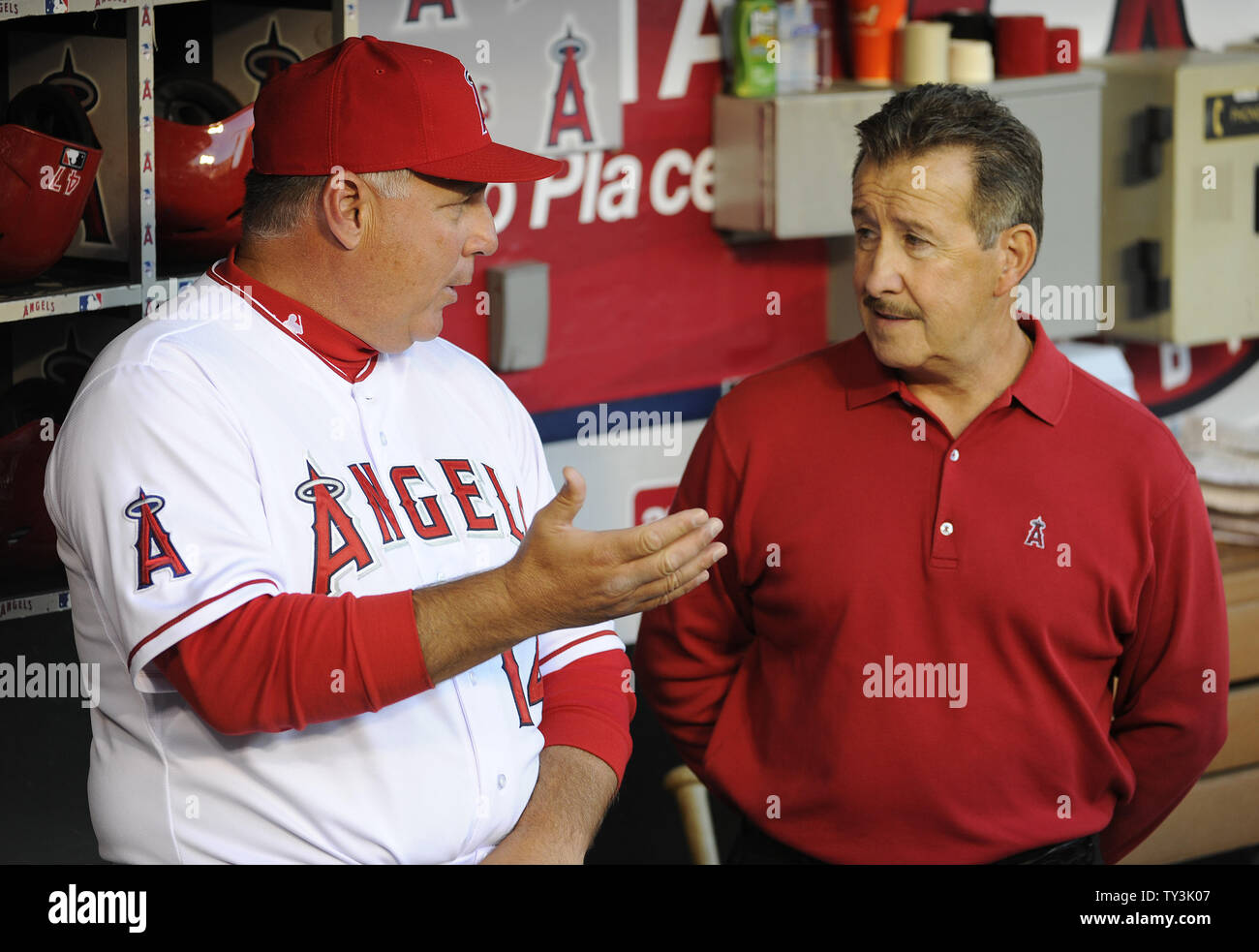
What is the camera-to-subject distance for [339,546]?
171 cm

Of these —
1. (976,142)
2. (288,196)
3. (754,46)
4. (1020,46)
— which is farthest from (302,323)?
(1020,46)

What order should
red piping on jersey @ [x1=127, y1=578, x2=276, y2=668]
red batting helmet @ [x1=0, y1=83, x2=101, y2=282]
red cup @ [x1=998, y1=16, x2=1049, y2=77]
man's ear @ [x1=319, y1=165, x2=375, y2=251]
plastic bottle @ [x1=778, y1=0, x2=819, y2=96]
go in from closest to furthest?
red piping on jersey @ [x1=127, y1=578, x2=276, y2=668], man's ear @ [x1=319, y1=165, x2=375, y2=251], red batting helmet @ [x1=0, y1=83, x2=101, y2=282], plastic bottle @ [x1=778, y1=0, x2=819, y2=96], red cup @ [x1=998, y1=16, x2=1049, y2=77]

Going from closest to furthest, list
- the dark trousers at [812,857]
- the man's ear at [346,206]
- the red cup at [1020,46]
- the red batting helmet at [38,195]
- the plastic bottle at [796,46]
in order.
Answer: the man's ear at [346,206] → the dark trousers at [812,857] → the red batting helmet at [38,195] → the plastic bottle at [796,46] → the red cup at [1020,46]

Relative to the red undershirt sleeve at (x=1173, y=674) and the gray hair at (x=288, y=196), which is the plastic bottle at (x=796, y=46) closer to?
the red undershirt sleeve at (x=1173, y=674)

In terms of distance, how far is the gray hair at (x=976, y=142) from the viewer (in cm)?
204

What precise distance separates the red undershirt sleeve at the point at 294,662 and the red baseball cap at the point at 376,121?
515mm

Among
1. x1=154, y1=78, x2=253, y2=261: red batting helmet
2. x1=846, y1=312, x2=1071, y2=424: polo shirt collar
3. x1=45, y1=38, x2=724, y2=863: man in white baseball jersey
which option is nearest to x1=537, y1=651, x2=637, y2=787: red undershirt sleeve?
x1=45, y1=38, x2=724, y2=863: man in white baseball jersey

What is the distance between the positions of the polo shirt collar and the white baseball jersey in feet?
1.85

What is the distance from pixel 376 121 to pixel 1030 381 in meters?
0.92

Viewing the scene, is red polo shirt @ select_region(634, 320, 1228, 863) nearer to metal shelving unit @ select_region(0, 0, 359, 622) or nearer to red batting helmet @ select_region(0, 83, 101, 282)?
metal shelving unit @ select_region(0, 0, 359, 622)

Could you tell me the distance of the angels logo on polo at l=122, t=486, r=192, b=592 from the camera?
157 centimetres

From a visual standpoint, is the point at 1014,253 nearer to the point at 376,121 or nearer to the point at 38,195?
the point at 376,121

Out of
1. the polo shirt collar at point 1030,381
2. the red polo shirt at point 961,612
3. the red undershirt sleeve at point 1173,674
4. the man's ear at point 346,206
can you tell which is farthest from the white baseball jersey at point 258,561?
the red undershirt sleeve at point 1173,674

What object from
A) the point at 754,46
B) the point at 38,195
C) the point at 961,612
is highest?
the point at 754,46
